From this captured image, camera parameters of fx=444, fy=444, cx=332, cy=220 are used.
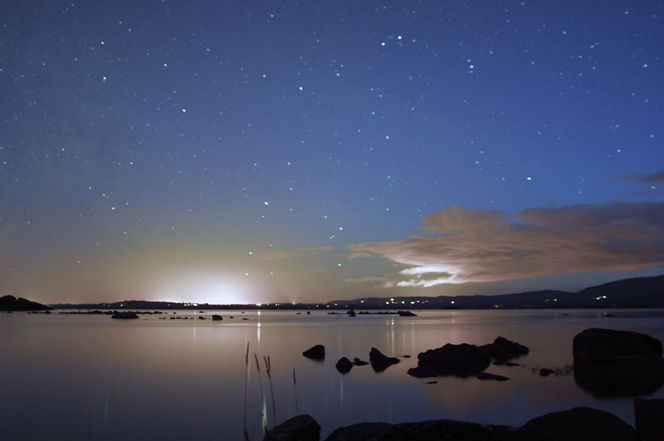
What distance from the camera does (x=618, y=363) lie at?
2564cm

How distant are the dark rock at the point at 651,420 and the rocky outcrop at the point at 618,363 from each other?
9571 millimetres

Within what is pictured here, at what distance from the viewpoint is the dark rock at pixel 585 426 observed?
9.83 meters

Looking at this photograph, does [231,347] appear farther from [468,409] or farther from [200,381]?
[468,409]

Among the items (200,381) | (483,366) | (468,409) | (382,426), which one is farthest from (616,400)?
(200,381)

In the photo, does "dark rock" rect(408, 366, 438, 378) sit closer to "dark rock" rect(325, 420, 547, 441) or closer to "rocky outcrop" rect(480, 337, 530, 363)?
"rocky outcrop" rect(480, 337, 530, 363)

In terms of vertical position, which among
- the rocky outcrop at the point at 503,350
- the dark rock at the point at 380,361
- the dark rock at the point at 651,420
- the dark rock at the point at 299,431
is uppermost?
the dark rock at the point at 299,431

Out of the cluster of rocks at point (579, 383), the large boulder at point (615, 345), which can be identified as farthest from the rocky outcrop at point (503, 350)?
the large boulder at point (615, 345)

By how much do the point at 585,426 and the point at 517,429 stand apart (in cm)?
505

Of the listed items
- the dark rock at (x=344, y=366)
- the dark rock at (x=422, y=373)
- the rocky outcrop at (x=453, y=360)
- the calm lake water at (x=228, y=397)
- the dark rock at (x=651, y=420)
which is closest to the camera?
the dark rock at (x=651, y=420)

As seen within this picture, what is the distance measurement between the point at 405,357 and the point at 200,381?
56.2 ft

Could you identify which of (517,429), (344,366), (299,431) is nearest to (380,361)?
(344,366)

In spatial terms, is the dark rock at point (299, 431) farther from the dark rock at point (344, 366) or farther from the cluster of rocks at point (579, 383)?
the dark rock at point (344, 366)

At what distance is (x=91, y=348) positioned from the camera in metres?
43.7

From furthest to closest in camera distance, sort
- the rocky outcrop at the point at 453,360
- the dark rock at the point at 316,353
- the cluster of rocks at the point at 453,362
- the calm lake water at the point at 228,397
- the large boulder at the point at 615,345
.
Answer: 1. the dark rock at the point at 316,353
2. the rocky outcrop at the point at 453,360
3. the cluster of rocks at the point at 453,362
4. the large boulder at the point at 615,345
5. the calm lake water at the point at 228,397
